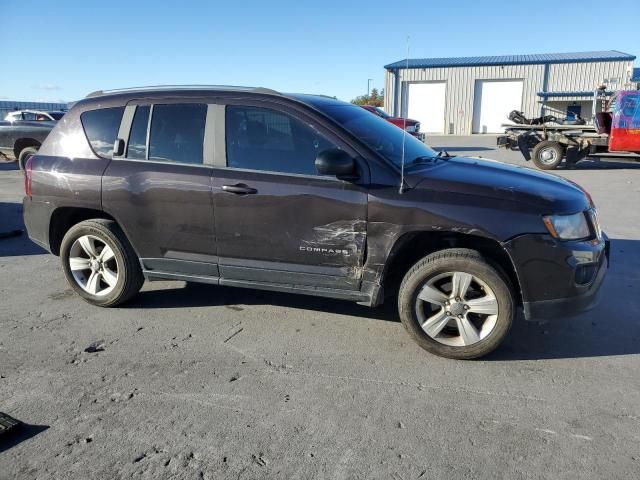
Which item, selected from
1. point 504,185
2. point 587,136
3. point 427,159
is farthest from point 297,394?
point 587,136

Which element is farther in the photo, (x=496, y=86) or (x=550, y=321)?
(x=496, y=86)

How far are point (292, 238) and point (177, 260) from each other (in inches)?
41.6

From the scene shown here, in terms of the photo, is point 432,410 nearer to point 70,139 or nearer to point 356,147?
point 356,147

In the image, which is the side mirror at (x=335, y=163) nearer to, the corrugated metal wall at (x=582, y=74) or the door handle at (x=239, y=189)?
the door handle at (x=239, y=189)

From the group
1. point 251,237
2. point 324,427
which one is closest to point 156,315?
point 251,237

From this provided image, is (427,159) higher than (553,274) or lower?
higher

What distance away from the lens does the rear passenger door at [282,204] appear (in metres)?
3.72

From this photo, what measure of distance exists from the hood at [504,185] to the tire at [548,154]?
42.3ft

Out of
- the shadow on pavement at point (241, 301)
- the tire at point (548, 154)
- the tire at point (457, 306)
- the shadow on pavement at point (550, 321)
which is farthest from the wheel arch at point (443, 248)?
the tire at point (548, 154)

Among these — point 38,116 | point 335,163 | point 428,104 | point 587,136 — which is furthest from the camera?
point 428,104

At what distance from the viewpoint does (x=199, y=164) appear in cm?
408

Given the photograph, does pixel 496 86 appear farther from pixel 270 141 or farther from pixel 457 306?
pixel 457 306

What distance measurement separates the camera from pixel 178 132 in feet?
13.8

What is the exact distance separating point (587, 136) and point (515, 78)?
78.3ft
